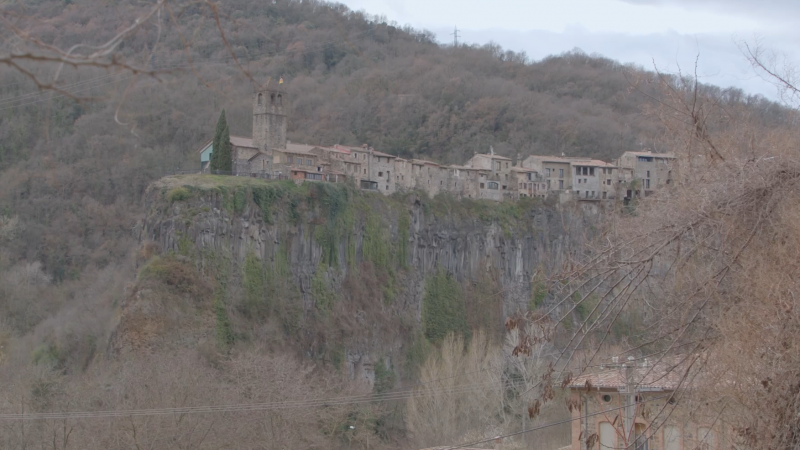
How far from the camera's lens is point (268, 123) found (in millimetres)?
66750

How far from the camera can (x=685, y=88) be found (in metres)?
8.91

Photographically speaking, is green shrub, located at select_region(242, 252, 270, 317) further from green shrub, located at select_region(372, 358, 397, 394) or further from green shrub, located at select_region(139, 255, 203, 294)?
green shrub, located at select_region(372, 358, 397, 394)

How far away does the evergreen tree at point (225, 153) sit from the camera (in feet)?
202

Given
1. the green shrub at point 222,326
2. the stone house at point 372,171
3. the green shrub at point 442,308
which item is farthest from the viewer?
the stone house at point 372,171

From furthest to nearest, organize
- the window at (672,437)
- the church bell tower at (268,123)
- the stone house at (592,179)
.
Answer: the stone house at (592,179), the church bell tower at (268,123), the window at (672,437)

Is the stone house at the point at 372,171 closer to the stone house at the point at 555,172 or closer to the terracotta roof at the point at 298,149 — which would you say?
the terracotta roof at the point at 298,149

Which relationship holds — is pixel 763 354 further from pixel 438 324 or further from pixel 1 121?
pixel 1 121

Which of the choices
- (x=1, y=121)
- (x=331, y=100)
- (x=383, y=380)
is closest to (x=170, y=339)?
A: (x=383, y=380)

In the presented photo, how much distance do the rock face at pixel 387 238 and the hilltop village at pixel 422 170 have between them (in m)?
1.82

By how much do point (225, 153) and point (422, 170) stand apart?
16.0 metres

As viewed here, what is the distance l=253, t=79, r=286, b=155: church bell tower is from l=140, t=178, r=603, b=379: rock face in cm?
662

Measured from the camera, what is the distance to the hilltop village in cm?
6469

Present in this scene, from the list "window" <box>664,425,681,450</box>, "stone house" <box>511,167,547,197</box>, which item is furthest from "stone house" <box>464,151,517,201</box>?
"window" <box>664,425,681,450</box>

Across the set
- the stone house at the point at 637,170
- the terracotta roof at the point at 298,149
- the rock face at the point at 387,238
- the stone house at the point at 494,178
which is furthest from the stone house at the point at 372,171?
the stone house at the point at 637,170
